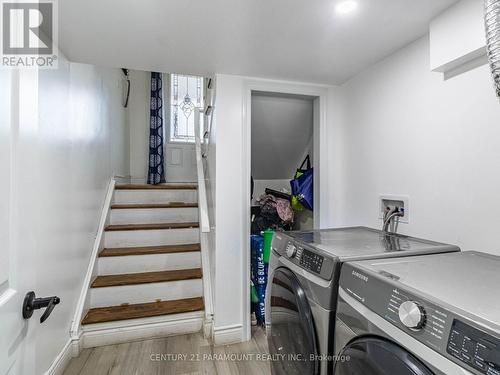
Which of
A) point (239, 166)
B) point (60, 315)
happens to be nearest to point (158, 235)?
point (60, 315)

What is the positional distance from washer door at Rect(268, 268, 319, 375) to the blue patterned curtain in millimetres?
2861

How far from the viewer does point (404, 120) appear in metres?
1.48

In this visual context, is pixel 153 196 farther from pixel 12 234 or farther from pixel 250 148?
pixel 12 234

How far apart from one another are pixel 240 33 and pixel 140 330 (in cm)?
212

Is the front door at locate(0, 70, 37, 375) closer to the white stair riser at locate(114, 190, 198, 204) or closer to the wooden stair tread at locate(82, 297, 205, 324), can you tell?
the wooden stair tread at locate(82, 297, 205, 324)

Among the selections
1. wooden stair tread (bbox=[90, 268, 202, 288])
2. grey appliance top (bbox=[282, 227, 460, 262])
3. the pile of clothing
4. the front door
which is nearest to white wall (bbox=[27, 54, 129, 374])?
the front door

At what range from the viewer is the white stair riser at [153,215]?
2.61m

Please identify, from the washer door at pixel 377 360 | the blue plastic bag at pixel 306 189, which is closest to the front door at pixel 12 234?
the washer door at pixel 377 360

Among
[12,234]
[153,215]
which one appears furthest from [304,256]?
[153,215]

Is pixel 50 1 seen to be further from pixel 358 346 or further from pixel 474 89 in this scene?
pixel 474 89

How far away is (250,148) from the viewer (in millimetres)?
1986

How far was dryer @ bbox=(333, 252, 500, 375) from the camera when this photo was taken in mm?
500

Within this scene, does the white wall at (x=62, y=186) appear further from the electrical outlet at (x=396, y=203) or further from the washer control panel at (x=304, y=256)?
the electrical outlet at (x=396, y=203)

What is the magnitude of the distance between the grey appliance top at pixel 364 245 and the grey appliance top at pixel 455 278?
0.07 metres
